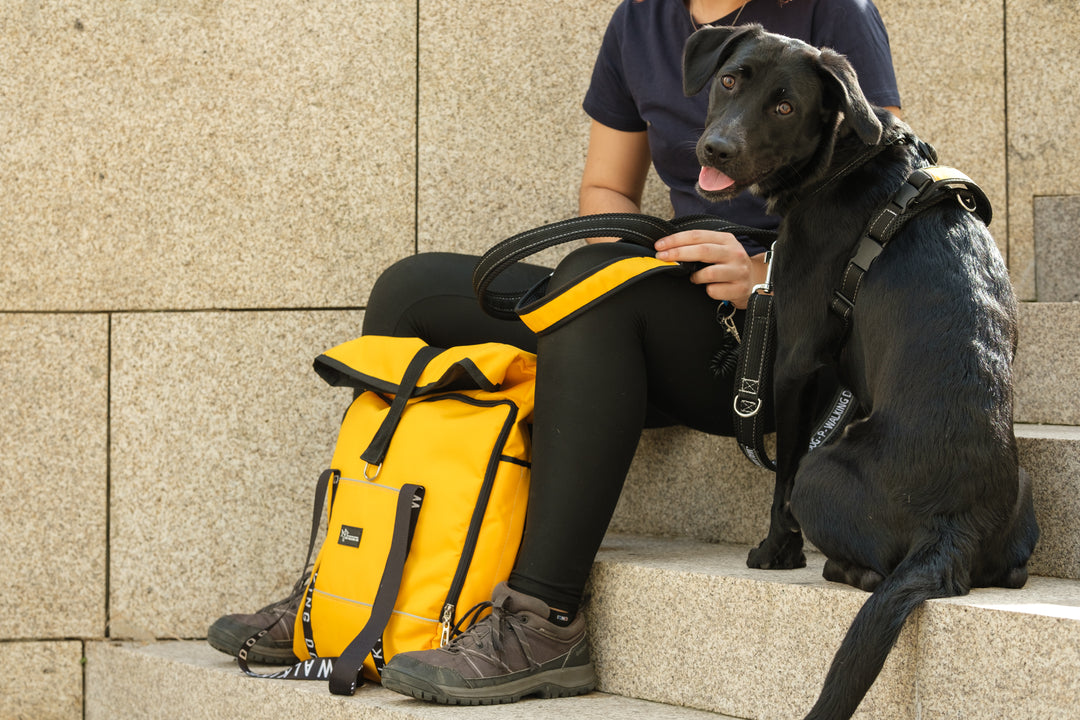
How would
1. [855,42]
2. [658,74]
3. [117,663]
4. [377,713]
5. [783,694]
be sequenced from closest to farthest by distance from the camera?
[783,694]
[377,713]
[855,42]
[658,74]
[117,663]

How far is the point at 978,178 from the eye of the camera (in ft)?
9.47

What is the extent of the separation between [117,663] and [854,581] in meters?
1.86

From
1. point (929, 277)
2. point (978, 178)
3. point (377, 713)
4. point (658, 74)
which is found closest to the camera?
point (929, 277)

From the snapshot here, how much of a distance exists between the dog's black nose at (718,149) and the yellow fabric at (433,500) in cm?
53

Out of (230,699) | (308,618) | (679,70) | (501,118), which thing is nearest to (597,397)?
(308,618)

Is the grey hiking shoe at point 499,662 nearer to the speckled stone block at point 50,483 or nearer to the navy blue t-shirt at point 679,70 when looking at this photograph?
the navy blue t-shirt at point 679,70

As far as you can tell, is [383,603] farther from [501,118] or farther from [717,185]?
[501,118]

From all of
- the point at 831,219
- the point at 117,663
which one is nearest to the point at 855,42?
the point at 831,219

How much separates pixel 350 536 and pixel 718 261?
0.86 m

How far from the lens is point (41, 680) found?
2.67 m

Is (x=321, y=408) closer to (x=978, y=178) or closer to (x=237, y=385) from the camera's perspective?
(x=237, y=385)

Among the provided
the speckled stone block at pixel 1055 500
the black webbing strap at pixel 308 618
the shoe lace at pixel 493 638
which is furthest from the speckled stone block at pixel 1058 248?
the black webbing strap at pixel 308 618

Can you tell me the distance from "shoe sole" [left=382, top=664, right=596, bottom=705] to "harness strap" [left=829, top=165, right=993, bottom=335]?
789 millimetres

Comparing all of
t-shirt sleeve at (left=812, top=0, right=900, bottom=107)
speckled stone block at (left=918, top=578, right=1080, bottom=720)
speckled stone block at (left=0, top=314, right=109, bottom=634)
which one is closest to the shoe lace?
speckled stone block at (left=918, top=578, right=1080, bottom=720)
